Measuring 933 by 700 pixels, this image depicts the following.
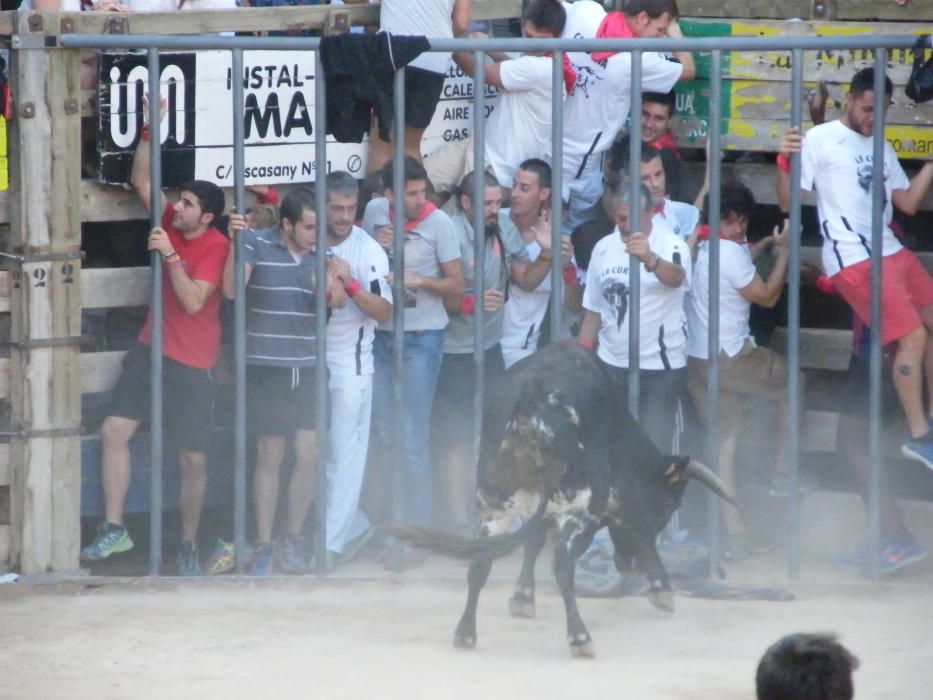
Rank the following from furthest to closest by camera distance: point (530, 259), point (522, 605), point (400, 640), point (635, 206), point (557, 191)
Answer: point (530, 259)
point (557, 191)
point (635, 206)
point (522, 605)
point (400, 640)

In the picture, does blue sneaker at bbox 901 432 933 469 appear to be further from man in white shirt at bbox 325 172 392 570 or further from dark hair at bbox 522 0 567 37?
dark hair at bbox 522 0 567 37

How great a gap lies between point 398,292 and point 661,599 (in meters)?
1.87

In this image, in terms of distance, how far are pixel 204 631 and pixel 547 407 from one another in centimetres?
179

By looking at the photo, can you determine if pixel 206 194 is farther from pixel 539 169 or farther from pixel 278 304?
pixel 539 169

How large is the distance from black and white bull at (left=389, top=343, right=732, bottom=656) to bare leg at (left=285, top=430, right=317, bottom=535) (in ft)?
4.04

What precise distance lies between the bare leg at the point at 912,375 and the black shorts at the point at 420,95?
253 cm

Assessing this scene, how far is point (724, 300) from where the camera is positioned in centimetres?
839

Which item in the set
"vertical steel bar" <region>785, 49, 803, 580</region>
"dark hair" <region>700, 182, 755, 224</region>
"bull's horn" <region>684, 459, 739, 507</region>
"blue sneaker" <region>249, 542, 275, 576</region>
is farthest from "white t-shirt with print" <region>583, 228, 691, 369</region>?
"blue sneaker" <region>249, 542, 275, 576</region>

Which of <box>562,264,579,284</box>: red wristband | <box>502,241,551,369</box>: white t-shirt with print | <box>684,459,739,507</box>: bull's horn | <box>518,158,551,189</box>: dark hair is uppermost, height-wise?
<box>518,158,551,189</box>: dark hair

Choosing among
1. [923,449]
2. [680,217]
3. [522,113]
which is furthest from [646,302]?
[923,449]

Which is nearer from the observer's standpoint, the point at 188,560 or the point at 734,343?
the point at 188,560

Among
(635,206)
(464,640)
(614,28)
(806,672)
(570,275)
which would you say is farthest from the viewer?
(614,28)

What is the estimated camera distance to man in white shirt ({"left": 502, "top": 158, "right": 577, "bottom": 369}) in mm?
8297

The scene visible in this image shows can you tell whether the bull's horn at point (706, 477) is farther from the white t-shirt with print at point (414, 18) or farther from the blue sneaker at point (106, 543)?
the blue sneaker at point (106, 543)
